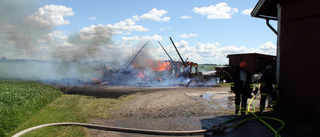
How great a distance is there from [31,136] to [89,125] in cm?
139

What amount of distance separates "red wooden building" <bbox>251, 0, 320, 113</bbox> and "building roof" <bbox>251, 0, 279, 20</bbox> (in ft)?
1.22

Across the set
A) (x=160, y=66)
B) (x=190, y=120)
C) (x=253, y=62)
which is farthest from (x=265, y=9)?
(x=160, y=66)

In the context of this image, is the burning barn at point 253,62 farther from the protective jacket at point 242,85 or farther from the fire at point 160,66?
the protective jacket at point 242,85

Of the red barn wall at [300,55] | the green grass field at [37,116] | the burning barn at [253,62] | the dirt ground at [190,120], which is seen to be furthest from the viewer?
the burning barn at [253,62]

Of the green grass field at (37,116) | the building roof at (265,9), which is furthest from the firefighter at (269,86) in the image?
the green grass field at (37,116)

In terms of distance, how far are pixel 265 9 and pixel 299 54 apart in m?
2.79

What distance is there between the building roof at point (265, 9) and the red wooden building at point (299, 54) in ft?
1.22

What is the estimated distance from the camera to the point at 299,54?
6527mm

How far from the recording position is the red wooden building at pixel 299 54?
604 centimetres

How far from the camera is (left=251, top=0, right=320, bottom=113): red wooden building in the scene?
604 centimetres

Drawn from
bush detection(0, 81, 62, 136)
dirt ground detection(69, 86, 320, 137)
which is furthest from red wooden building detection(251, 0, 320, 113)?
bush detection(0, 81, 62, 136)

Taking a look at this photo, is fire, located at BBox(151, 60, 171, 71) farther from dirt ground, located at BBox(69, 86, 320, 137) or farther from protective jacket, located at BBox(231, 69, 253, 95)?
protective jacket, located at BBox(231, 69, 253, 95)

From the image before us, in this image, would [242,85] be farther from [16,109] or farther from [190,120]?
[16,109]

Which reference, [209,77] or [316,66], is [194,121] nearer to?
[316,66]
